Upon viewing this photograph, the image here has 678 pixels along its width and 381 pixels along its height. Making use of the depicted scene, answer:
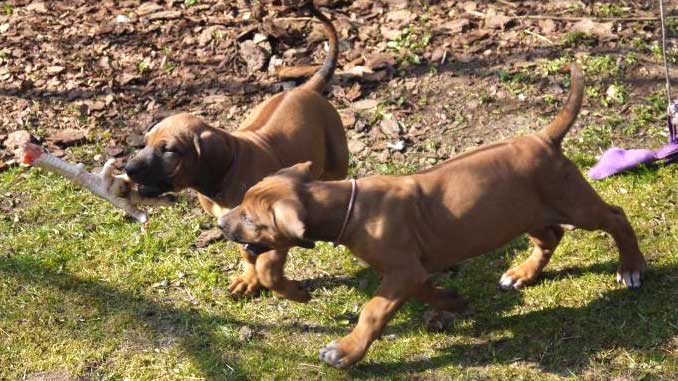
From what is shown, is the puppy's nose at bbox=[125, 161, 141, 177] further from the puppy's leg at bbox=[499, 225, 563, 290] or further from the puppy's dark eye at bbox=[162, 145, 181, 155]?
the puppy's leg at bbox=[499, 225, 563, 290]

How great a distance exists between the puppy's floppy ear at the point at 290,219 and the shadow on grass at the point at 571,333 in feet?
3.87

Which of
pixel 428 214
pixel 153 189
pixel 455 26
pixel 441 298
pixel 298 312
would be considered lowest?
pixel 298 312

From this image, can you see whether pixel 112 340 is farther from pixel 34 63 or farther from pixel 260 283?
pixel 34 63

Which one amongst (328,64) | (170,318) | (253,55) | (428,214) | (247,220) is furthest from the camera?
(253,55)

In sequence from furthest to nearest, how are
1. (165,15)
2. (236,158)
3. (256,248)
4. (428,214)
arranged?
(165,15) < (236,158) < (428,214) < (256,248)

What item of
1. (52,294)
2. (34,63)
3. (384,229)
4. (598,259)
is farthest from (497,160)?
(34,63)

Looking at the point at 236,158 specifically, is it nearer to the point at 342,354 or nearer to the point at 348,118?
the point at 342,354

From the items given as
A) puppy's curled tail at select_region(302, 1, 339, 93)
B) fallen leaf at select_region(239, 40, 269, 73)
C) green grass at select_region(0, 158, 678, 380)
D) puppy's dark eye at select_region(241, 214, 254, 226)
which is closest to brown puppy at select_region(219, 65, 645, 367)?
puppy's dark eye at select_region(241, 214, 254, 226)

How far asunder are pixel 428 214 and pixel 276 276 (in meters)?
1.15

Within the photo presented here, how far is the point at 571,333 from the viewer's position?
6188mm

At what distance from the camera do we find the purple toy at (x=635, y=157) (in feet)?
25.0

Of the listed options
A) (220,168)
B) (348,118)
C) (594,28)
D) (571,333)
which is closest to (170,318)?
(220,168)

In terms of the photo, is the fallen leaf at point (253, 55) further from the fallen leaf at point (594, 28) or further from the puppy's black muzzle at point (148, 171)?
the puppy's black muzzle at point (148, 171)

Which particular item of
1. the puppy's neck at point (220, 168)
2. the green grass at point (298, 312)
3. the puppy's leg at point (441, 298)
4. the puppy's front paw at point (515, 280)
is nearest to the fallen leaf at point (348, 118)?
the green grass at point (298, 312)
